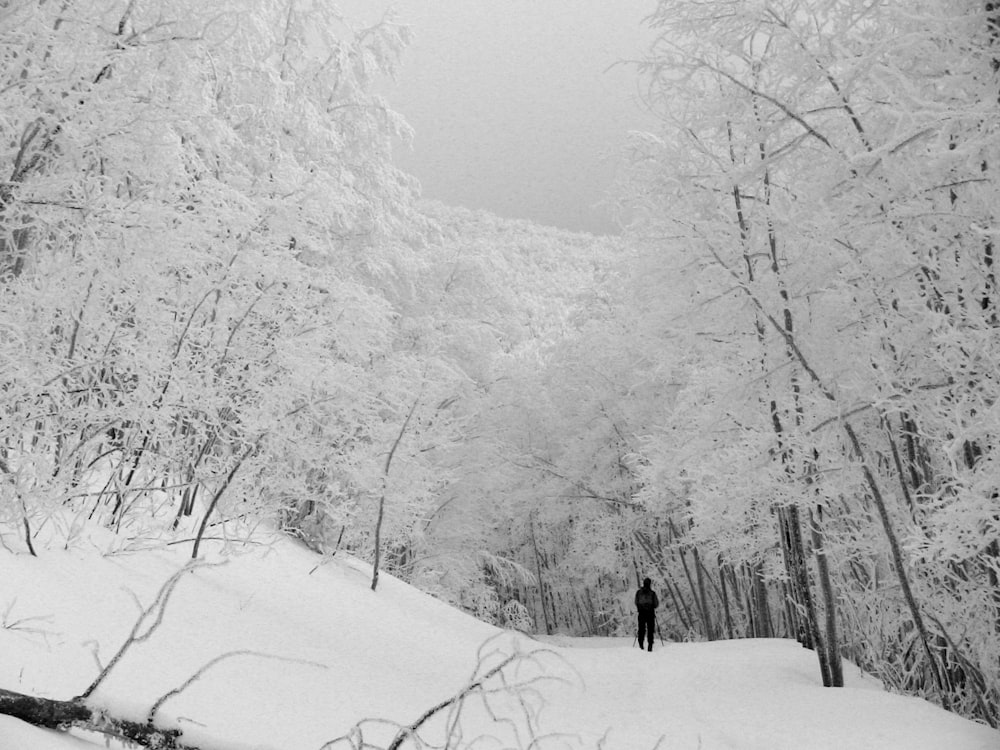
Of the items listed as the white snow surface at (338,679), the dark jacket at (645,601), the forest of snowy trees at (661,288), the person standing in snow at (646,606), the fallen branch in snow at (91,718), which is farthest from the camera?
the dark jacket at (645,601)

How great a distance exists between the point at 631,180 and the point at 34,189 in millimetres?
6415

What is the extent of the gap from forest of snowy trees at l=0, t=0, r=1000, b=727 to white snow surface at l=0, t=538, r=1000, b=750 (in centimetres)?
54

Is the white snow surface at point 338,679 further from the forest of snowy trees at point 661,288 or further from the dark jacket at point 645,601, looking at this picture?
the dark jacket at point 645,601

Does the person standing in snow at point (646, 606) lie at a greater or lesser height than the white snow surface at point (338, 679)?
greater

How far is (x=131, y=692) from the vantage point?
3693 mm

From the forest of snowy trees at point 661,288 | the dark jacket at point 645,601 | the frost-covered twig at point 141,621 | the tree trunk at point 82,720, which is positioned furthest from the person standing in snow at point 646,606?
the tree trunk at point 82,720

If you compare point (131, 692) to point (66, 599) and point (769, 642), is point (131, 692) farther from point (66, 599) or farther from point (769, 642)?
point (769, 642)

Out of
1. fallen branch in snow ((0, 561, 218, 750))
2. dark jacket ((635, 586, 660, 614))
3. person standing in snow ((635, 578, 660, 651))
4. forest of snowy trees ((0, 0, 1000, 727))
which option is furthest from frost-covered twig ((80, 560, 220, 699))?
dark jacket ((635, 586, 660, 614))

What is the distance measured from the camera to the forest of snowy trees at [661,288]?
3.85m

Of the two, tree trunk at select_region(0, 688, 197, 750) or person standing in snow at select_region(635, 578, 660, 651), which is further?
person standing in snow at select_region(635, 578, 660, 651)

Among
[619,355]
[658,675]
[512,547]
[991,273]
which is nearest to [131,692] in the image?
[991,273]

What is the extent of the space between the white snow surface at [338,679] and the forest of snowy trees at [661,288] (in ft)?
1.78

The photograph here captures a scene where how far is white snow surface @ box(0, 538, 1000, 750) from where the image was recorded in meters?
3.58

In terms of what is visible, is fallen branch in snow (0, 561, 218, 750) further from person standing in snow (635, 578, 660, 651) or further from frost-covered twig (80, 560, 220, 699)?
person standing in snow (635, 578, 660, 651)
